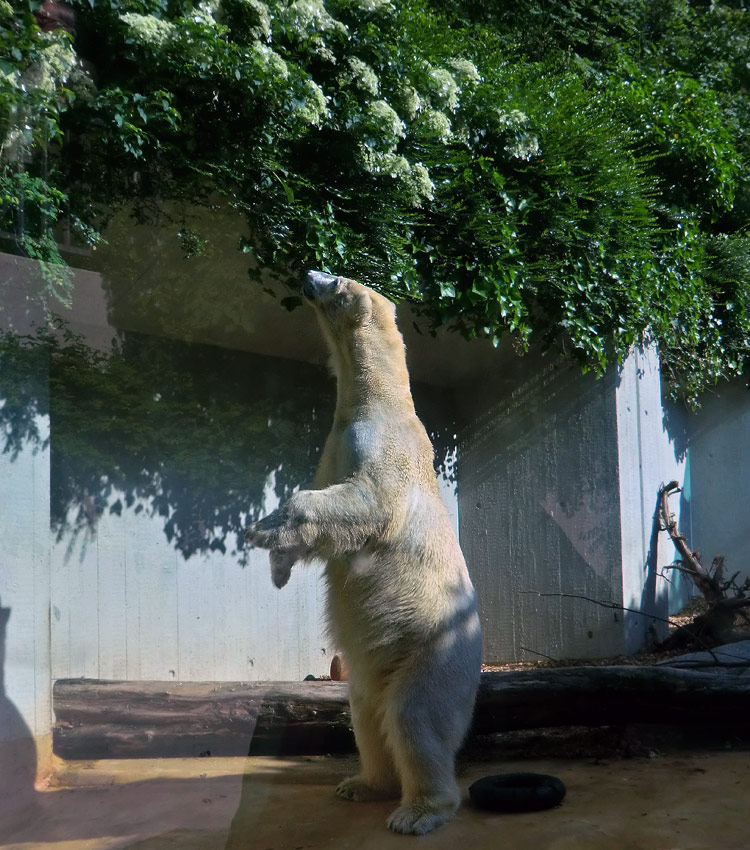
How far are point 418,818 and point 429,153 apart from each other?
11.7ft

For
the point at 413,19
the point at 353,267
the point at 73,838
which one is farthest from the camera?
the point at 413,19

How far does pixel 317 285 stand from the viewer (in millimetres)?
3777

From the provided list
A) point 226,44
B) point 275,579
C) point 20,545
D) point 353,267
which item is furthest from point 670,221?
point 20,545

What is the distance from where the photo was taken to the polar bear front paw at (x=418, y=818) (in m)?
3.06

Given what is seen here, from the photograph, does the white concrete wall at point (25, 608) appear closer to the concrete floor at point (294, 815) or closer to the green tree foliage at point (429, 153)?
the concrete floor at point (294, 815)

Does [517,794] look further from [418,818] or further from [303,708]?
[303,708]

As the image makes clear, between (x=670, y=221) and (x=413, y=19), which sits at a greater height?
(x=413, y=19)

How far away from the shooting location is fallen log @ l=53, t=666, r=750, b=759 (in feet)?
12.1

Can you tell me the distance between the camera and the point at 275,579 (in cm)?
330

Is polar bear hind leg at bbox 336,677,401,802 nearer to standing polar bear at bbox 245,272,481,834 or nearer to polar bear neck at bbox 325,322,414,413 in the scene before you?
standing polar bear at bbox 245,272,481,834

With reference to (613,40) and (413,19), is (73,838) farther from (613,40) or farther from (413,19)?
(613,40)

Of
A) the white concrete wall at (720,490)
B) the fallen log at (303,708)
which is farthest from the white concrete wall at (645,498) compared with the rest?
the fallen log at (303,708)

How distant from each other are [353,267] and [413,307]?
0.64 m

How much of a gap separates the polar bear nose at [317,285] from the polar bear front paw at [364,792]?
2257 millimetres
